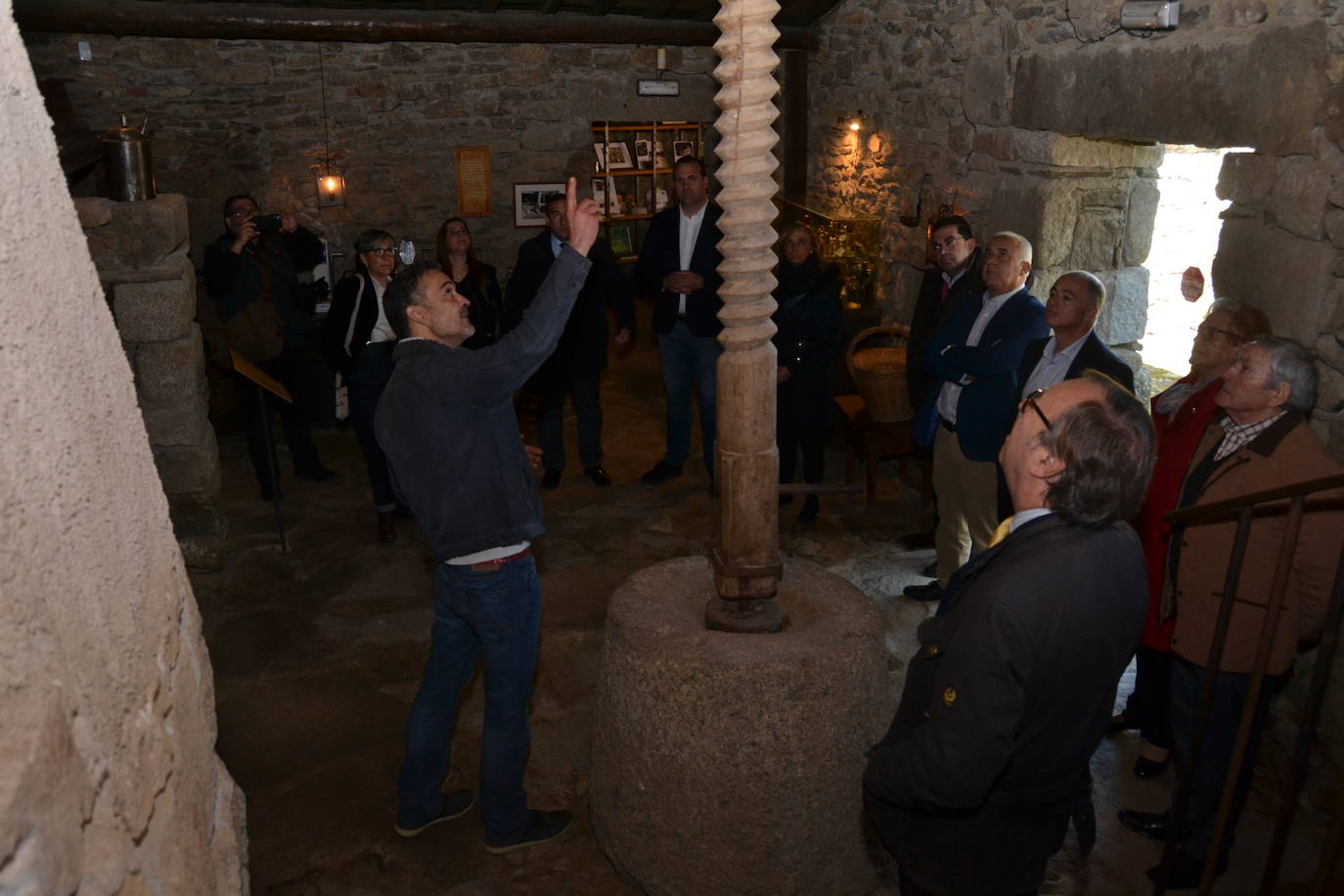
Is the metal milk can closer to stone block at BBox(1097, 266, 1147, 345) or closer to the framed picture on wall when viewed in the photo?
stone block at BBox(1097, 266, 1147, 345)

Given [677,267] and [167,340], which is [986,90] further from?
[167,340]

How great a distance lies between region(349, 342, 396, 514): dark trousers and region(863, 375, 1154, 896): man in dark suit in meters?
3.57

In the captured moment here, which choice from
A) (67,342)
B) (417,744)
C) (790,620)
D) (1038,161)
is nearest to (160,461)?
(417,744)

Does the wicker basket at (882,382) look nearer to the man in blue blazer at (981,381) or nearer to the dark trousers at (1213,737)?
the man in blue blazer at (981,381)

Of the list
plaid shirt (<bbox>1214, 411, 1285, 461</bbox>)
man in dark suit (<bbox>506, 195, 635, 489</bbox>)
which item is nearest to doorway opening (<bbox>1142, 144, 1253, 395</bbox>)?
man in dark suit (<bbox>506, 195, 635, 489</bbox>)

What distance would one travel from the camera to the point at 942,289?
199 inches

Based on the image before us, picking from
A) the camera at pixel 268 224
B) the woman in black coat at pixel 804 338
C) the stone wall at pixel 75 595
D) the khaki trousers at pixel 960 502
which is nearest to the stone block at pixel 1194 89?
the woman in black coat at pixel 804 338

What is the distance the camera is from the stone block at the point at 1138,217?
554cm

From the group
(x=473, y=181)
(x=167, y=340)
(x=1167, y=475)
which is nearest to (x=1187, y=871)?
(x=1167, y=475)

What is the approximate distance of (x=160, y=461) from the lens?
511cm

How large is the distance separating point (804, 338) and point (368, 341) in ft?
7.18

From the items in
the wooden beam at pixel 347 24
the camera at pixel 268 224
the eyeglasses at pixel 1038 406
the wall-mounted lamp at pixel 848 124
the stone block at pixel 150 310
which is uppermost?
the wooden beam at pixel 347 24

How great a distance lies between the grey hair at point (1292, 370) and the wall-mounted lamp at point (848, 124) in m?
5.76

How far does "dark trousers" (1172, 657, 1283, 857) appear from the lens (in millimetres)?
3057
